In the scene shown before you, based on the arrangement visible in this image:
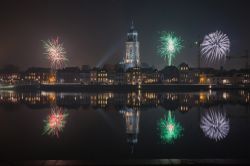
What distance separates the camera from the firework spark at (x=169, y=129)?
20025 millimetres

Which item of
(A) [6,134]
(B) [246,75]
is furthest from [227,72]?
(A) [6,134]

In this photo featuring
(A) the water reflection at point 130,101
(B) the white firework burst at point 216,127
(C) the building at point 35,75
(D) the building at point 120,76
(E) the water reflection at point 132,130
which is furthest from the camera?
(C) the building at point 35,75

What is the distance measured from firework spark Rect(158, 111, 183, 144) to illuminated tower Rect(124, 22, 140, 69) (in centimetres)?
12827

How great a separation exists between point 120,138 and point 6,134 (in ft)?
22.6

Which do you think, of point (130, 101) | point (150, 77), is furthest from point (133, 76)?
point (130, 101)

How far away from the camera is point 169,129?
2327cm

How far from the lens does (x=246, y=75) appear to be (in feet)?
472

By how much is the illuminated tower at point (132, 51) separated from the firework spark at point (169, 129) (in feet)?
421

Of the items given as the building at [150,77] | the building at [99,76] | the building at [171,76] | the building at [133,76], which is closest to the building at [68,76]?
the building at [99,76]

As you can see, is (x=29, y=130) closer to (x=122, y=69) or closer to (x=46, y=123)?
(x=46, y=123)

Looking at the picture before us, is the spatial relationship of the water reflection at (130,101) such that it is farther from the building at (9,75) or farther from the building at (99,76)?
the building at (9,75)

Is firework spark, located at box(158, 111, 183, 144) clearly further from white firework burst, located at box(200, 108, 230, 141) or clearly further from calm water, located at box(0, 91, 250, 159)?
white firework burst, located at box(200, 108, 230, 141)

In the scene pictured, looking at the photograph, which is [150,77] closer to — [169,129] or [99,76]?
[99,76]

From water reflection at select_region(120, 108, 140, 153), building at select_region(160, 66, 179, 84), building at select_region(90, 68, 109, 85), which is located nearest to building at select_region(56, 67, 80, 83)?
building at select_region(90, 68, 109, 85)
